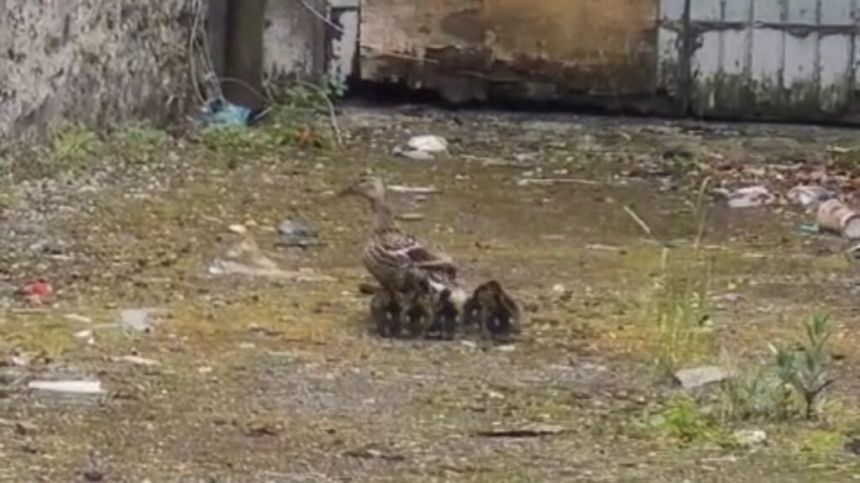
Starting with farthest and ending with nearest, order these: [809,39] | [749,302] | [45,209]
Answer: [809,39] < [45,209] < [749,302]

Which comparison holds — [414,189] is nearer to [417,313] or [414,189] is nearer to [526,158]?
[526,158]

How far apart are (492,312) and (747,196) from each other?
2.50 metres

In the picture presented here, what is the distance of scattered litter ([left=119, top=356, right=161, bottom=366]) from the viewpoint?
4.88m

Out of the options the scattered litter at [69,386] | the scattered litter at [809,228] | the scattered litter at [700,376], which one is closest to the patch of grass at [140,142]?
the scattered litter at [809,228]

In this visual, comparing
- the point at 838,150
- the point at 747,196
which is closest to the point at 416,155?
→ the point at 747,196

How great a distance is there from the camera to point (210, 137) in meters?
8.16

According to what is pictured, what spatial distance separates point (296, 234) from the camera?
6.56 meters

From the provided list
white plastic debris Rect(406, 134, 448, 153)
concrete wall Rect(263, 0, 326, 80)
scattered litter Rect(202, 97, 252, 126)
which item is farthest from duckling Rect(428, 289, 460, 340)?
concrete wall Rect(263, 0, 326, 80)

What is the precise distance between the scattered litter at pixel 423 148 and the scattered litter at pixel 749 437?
3.89 metres

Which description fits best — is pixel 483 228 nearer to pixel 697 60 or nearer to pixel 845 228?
pixel 845 228

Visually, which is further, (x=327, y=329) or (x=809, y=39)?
(x=809, y=39)

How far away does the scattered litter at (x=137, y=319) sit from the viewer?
5.22 metres

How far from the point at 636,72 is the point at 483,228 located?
8.42 ft

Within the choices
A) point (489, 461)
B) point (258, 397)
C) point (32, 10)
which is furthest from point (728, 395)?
point (32, 10)
